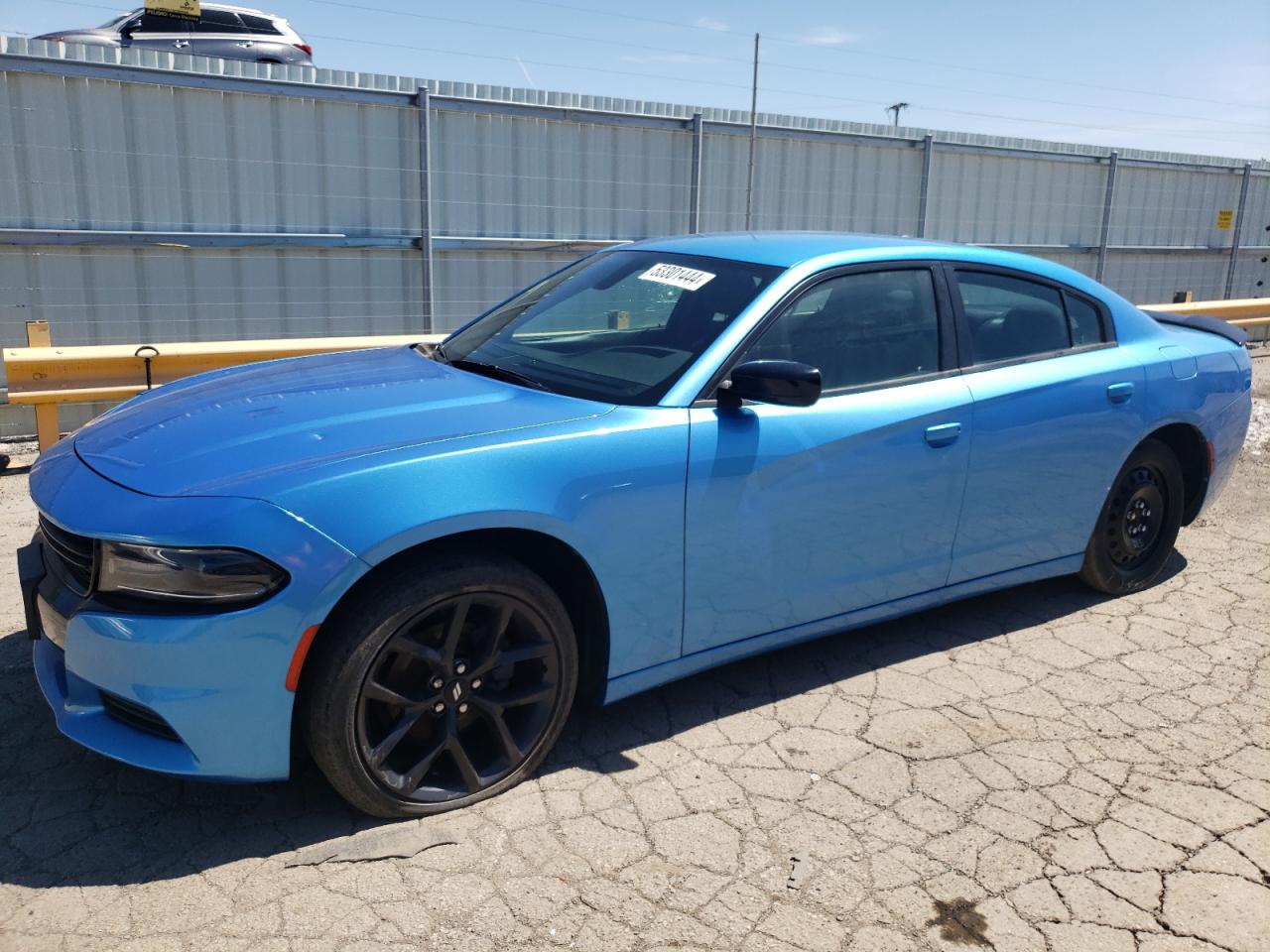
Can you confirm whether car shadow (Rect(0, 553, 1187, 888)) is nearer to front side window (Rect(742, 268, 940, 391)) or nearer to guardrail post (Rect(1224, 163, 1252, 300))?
front side window (Rect(742, 268, 940, 391))

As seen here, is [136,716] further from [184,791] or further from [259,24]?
[259,24]

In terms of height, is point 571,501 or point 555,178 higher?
point 555,178

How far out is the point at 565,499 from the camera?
303 centimetres

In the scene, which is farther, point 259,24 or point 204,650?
point 259,24

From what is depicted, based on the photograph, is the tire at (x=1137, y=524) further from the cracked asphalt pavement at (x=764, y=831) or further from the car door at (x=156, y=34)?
the car door at (x=156, y=34)

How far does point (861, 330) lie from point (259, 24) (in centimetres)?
1245

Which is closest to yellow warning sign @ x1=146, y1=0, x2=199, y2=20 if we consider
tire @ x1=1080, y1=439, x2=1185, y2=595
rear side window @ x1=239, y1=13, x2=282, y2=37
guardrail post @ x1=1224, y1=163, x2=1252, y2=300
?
rear side window @ x1=239, y1=13, x2=282, y2=37

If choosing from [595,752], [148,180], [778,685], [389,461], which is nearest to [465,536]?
[389,461]

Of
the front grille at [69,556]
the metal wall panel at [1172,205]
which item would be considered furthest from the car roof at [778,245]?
the metal wall panel at [1172,205]

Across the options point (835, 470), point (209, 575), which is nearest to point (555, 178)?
point (835, 470)

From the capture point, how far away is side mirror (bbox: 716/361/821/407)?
3270mm

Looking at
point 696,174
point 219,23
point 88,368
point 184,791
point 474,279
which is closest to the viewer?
point 184,791

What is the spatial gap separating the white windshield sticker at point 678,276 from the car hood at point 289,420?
0.78m

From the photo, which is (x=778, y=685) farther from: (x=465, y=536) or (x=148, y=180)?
(x=148, y=180)
